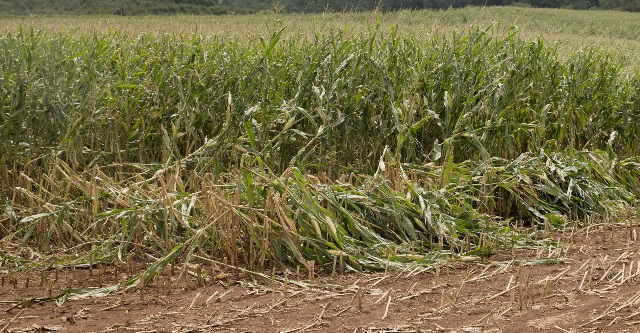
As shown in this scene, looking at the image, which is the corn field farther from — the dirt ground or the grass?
the dirt ground

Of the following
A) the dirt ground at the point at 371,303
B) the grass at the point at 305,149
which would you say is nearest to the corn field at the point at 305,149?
the grass at the point at 305,149

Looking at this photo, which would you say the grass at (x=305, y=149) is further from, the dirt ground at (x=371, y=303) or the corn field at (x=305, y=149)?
the dirt ground at (x=371, y=303)

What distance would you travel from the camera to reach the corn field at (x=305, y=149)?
3.96m

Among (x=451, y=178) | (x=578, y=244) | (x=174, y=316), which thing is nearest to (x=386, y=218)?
(x=451, y=178)

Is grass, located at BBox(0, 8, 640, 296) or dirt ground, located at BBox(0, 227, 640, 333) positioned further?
grass, located at BBox(0, 8, 640, 296)

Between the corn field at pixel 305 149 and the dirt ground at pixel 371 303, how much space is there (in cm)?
19

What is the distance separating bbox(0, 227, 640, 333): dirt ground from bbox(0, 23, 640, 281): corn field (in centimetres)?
19

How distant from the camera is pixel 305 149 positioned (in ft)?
17.4

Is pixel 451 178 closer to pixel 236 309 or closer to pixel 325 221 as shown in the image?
pixel 325 221

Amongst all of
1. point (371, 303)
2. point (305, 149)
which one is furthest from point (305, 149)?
point (371, 303)

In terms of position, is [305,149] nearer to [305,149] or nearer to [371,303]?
[305,149]

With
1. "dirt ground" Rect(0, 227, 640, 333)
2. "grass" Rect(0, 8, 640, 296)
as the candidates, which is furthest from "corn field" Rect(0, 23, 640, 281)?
"dirt ground" Rect(0, 227, 640, 333)

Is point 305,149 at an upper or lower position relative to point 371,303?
upper

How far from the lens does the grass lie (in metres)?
3.95
